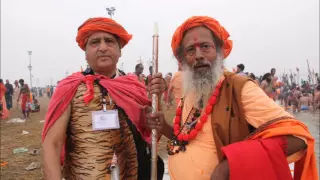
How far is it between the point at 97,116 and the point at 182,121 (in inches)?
25.2

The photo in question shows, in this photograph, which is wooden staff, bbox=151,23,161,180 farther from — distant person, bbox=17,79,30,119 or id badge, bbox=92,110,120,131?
distant person, bbox=17,79,30,119

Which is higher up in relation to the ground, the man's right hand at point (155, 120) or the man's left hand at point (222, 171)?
the man's right hand at point (155, 120)

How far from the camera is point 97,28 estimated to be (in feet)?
7.00

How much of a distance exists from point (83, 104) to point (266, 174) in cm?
126

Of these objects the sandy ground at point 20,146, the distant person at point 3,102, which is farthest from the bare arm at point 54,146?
the distant person at point 3,102

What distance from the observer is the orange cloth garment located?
5.31 ft

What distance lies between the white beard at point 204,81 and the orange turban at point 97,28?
597 millimetres

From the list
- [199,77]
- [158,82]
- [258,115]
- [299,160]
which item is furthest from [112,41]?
[299,160]

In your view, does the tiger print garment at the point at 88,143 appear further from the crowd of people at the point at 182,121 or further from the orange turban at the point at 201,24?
the orange turban at the point at 201,24

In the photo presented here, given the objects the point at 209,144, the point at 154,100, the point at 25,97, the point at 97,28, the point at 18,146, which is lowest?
the point at 18,146

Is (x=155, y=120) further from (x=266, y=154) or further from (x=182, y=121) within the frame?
(x=266, y=154)

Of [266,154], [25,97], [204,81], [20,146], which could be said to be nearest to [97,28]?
[204,81]

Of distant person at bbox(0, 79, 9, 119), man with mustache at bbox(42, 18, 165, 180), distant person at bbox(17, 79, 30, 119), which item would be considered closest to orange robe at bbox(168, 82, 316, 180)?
man with mustache at bbox(42, 18, 165, 180)

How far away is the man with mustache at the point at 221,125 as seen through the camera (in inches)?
63.6
